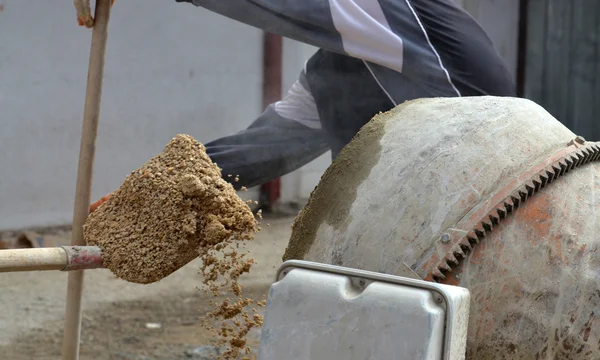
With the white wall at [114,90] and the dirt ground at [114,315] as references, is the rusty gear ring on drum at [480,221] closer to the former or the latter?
the dirt ground at [114,315]

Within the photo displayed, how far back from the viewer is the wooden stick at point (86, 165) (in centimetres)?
230

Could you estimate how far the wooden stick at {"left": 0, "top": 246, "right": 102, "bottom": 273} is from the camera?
6.02ft

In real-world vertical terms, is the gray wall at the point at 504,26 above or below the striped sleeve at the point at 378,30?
below

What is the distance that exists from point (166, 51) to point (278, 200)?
4.62 feet

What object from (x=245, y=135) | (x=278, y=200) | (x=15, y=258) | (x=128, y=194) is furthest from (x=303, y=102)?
(x=278, y=200)

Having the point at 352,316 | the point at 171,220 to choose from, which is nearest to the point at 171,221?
the point at 171,220

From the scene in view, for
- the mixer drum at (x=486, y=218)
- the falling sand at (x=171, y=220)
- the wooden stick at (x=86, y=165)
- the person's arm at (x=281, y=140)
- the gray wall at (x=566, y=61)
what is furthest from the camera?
the gray wall at (x=566, y=61)

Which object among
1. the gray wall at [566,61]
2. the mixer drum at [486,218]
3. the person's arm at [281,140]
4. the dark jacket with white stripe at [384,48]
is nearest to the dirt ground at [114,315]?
the person's arm at [281,140]

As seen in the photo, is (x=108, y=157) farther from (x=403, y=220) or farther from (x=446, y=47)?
(x=403, y=220)

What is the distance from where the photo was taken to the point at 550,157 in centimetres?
164

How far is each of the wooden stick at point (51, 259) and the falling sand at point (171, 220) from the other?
4 cm

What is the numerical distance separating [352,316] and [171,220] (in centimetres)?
78


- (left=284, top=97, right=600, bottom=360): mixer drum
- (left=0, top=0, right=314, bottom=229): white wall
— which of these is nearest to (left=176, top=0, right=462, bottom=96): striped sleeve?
(left=284, top=97, right=600, bottom=360): mixer drum

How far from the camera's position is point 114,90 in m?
4.94
